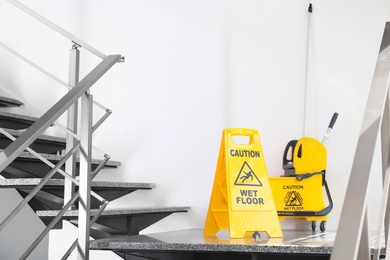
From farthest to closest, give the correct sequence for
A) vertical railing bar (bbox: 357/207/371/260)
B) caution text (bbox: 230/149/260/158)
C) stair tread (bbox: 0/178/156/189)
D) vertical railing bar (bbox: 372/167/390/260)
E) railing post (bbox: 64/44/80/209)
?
caution text (bbox: 230/149/260/158)
railing post (bbox: 64/44/80/209)
stair tread (bbox: 0/178/156/189)
vertical railing bar (bbox: 372/167/390/260)
vertical railing bar (bbox: 357/207/371/260)

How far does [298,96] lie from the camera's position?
391 centimetres

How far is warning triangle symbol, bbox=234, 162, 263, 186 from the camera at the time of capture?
3.09 metres

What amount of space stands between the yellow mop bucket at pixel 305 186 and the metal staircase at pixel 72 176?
0.66 m

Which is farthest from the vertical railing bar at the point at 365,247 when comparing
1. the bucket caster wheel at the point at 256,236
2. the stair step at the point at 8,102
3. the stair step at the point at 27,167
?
the stair step at the point at 8,102

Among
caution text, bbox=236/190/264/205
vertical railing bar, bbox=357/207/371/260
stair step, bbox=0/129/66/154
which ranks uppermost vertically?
stair step, bbox=0/129/66/154

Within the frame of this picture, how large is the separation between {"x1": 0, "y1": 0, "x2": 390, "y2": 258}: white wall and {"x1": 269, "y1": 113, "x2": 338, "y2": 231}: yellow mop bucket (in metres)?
0.24

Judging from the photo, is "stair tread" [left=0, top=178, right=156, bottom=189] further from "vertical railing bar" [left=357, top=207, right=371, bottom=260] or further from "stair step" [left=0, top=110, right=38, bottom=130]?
"vertical railing bar" [left=357, top=207, right=371, bottom=260]

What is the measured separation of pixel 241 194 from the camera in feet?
10.0

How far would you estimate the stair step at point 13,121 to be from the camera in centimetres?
350

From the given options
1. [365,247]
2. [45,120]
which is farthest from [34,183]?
[365,247]

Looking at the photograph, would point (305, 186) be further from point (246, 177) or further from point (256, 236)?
point (256, 236)

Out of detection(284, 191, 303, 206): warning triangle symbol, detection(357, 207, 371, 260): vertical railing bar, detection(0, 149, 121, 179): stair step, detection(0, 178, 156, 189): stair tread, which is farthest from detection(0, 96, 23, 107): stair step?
detection(357, 207, 371, 260): vertical railing bar

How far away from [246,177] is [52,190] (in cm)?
101

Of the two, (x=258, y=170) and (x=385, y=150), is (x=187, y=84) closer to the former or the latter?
(x=258, y=170)
